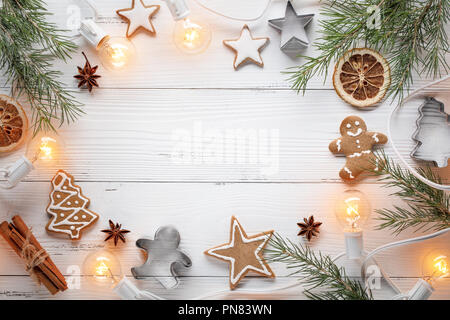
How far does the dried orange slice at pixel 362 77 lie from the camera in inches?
44.2

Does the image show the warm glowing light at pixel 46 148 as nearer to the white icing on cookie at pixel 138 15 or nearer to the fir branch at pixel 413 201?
the white icing on cookie at pixel 138 15

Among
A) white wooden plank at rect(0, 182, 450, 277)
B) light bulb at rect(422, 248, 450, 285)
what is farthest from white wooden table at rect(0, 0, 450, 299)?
light bulb at rect(422, 248, 450, 285)

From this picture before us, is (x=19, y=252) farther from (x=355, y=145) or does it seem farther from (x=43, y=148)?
(x=355, y=145)

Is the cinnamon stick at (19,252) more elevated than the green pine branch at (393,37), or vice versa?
the green pine branch at (393,37)

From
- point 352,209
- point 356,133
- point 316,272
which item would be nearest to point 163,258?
point 316,272

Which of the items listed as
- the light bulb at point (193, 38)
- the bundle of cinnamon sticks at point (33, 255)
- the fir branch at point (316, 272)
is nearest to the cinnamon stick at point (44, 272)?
the bundle of cinnamon sticks at point (33, 255)

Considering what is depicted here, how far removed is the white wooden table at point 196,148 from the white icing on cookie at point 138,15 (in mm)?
32

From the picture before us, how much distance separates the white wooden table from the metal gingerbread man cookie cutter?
0.04 metres

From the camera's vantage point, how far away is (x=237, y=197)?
3.76 feet

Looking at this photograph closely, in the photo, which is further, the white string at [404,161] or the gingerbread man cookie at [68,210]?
the gingerbread man cookie at [68,210]

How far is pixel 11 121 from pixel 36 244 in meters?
0.38

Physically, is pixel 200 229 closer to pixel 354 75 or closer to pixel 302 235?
pixel 302 235

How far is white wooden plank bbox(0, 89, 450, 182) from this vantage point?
1.15m
